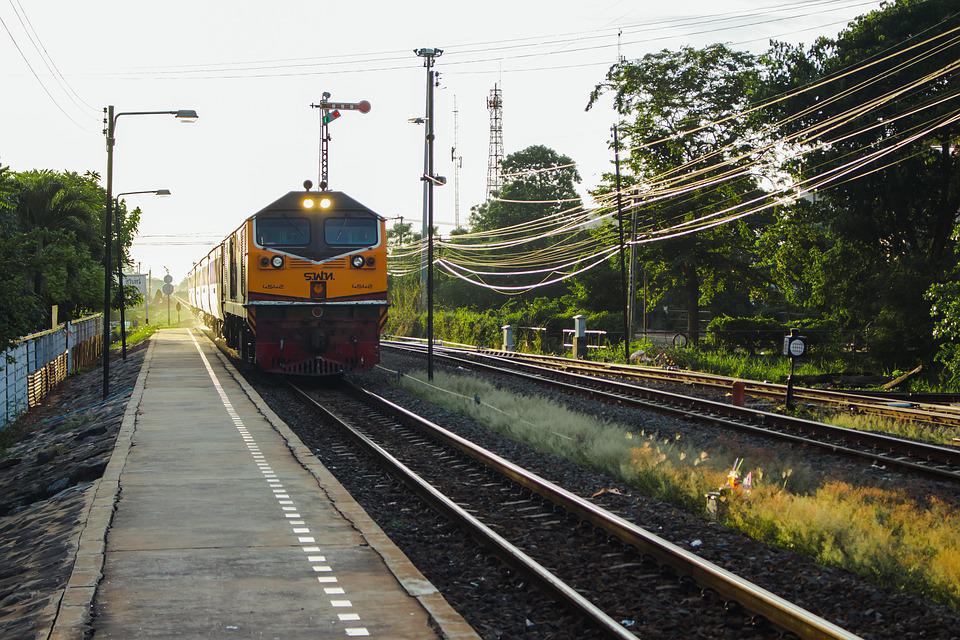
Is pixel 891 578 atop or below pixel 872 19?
below

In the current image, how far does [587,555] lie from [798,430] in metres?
8.59

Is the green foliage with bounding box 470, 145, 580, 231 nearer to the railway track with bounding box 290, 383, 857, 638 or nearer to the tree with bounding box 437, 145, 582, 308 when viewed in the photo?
the tree with bounding box 437, 145, 582, 308

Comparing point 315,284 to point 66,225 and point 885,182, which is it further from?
point 66,225

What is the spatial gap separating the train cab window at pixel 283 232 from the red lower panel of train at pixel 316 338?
1.40 m

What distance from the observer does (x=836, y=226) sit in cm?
3145

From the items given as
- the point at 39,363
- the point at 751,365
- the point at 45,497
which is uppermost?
the point at 39,363

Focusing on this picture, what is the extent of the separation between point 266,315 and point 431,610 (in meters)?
15.5

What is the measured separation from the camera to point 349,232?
70.3ft

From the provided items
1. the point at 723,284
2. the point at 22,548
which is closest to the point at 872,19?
the point at 723,284

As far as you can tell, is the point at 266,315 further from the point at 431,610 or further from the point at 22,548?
the point at 431,610

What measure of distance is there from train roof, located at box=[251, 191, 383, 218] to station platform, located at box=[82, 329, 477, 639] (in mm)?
8865

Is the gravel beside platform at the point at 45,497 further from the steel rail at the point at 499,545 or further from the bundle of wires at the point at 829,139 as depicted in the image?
the bundle of wires at the point at 829,139

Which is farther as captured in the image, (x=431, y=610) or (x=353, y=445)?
(x=353, y=445)

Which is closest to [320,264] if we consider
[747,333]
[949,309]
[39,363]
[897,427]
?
[39,363]
